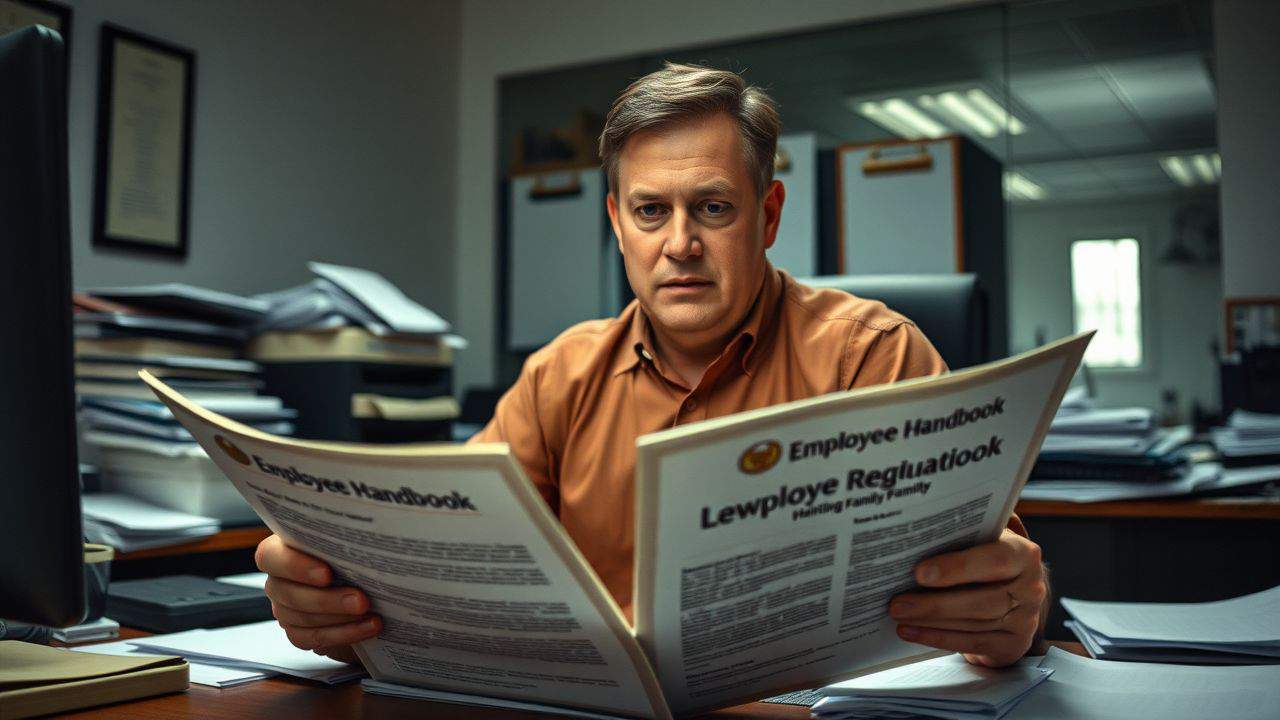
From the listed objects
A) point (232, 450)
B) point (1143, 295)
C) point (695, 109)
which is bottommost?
point (232, 450)

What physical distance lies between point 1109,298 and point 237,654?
6.10 m

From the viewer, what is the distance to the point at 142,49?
94.3 inches

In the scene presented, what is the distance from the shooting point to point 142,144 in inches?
94.6

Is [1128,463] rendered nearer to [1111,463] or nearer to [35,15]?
[1111,463]

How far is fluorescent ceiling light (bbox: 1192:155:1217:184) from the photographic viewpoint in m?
3.07

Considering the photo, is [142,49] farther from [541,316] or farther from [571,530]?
[571,530]

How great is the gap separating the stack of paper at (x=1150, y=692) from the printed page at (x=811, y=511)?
0.12m

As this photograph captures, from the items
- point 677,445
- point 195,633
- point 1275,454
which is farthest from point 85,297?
point 1275,454

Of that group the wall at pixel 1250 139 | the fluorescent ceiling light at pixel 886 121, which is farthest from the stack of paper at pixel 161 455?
the wall at pixel 1250 139

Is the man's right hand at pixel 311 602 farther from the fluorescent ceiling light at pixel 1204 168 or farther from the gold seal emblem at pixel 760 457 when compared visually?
the fluorescent ceiling light at pixel 1204 168

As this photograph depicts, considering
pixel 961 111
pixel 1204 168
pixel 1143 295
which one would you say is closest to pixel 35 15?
pixel 961 111

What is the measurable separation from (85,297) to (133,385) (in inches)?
8.9

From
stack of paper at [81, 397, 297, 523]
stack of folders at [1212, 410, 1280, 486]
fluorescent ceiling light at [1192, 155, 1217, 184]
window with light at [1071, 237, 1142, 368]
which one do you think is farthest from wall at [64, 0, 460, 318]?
window with light at [1071, 237, 1142, 368]

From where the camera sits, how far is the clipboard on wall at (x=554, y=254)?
354 cm
